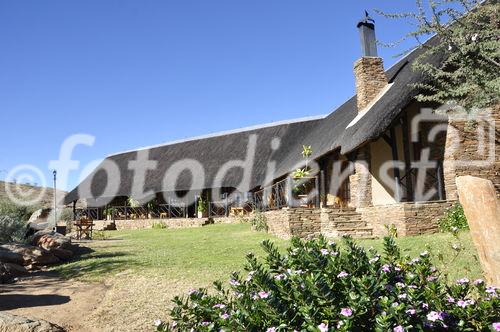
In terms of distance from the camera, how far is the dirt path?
5893 millimetres

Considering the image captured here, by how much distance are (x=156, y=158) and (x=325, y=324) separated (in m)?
31.2

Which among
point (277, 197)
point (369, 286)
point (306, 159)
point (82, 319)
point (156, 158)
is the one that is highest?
point (156, 158)

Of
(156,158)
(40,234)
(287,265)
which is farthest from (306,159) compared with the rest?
(156,158)

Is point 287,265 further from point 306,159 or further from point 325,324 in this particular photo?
point 306,159

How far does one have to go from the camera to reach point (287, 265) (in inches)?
153

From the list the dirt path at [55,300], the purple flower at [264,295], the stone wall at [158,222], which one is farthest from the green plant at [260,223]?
the purple flower at [264,295]

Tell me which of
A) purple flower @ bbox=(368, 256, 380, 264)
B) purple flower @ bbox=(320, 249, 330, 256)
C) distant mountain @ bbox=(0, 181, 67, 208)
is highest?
distant mountain @ bbox=(0, 181, 67, 208)

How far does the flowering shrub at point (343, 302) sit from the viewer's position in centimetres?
291

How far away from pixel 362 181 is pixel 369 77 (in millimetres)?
3965

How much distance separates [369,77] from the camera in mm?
15844

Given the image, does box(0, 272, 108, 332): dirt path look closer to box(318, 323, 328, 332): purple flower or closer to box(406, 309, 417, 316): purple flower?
box(318, 323, 328, 332): purple flower

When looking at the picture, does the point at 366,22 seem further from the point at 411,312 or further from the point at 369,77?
the point at 411,312

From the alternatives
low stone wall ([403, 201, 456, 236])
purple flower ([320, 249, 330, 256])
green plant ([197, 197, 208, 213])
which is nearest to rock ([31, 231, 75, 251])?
low stone wall ([403, 201, 456, 236])

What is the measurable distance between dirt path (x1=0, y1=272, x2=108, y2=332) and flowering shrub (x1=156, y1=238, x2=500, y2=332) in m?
2.97
